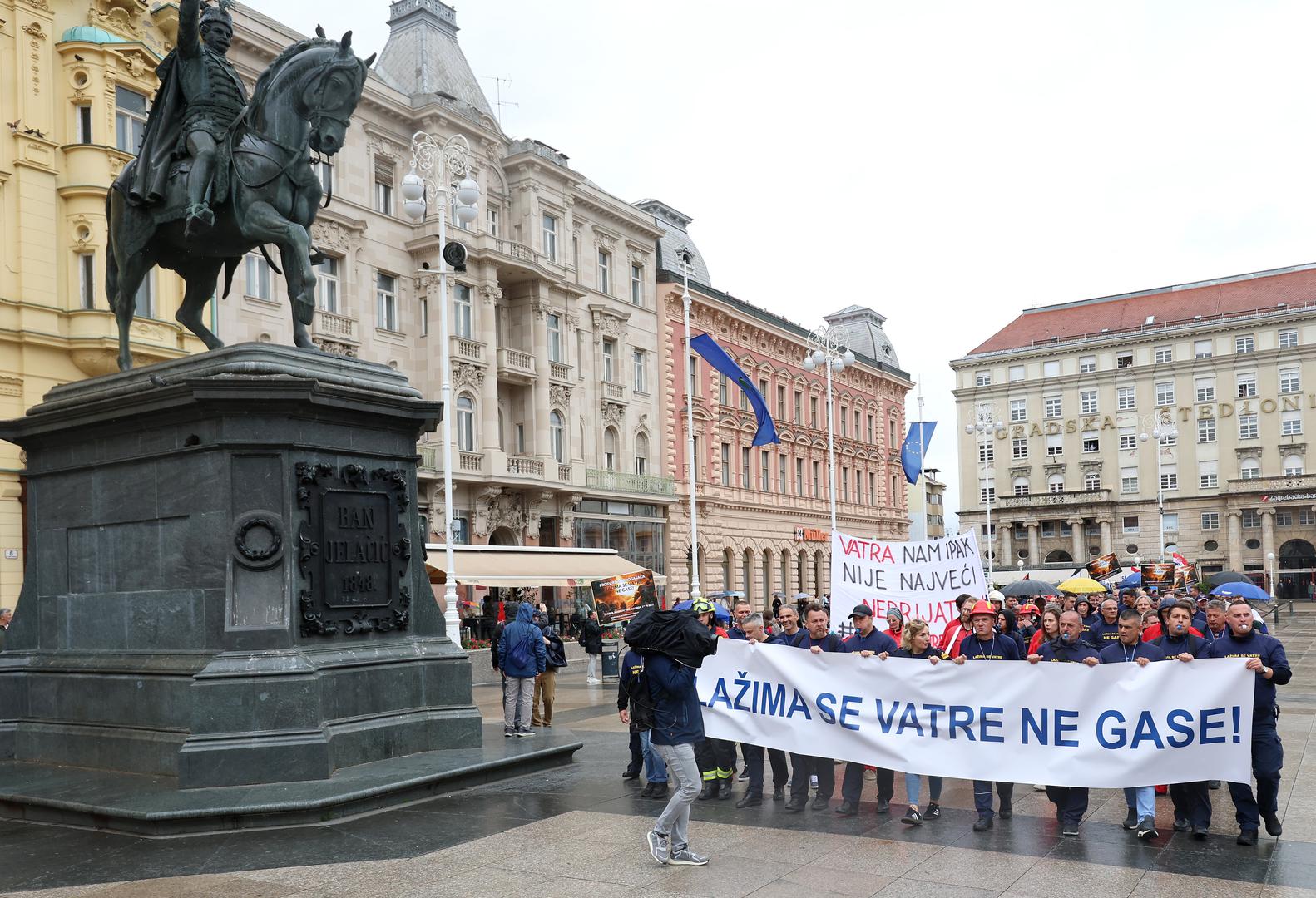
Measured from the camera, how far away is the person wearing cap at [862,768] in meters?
9.80

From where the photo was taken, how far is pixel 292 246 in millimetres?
11102

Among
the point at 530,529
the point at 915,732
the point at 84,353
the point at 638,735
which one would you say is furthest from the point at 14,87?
the point at 915,732

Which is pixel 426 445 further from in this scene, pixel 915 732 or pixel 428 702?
pixel 915 732

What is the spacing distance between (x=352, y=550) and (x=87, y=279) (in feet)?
68.5

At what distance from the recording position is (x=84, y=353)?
27.3 meters

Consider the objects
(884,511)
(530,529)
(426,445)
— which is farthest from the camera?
(884,511)

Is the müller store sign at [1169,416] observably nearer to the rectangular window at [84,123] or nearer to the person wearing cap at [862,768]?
the rectangular window at [84,123]

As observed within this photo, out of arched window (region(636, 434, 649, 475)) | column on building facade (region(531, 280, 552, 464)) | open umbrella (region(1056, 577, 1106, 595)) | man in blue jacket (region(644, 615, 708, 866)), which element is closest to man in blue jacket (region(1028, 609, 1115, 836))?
man in blue jacket (region(644, 615, 708, 866))

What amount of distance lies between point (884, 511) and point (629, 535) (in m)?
31.0

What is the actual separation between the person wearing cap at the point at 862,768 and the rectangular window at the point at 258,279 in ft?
87.2

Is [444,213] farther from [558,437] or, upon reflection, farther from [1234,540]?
[1234,540]

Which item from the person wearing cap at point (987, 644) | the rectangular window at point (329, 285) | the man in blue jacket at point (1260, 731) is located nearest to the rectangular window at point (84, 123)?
the rectangular window at point (329, 285)

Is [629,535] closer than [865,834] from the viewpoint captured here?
No

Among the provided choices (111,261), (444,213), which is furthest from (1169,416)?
(111,261)
